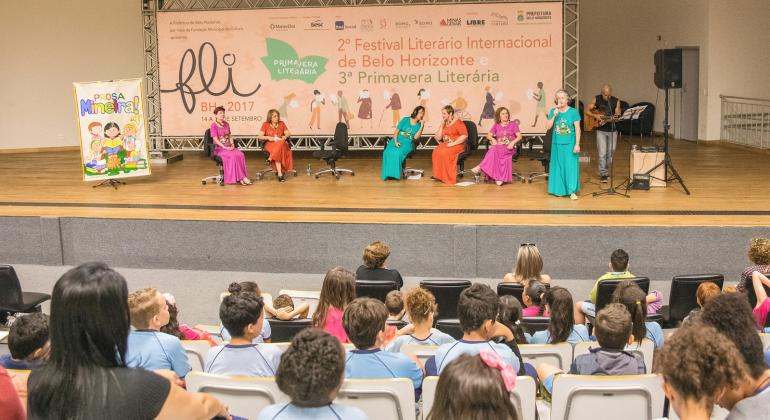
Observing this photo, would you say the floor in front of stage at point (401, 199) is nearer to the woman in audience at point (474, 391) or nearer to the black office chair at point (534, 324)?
the black office chair at point (534, 324)

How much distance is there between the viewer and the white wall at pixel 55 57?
48.6ft

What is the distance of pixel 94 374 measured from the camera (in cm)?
195

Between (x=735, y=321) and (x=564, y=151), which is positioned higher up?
(x=564, y=151)

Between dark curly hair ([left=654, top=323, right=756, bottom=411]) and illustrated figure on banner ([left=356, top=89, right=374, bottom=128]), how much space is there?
10859mm

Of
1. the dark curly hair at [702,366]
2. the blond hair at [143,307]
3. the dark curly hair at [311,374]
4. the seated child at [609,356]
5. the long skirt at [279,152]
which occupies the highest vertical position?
the long skirt at [279,152]

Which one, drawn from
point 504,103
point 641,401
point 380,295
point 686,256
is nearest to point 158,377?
point 641,401

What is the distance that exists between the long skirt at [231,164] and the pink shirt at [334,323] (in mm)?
6262

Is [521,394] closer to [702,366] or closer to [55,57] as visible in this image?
[702,366]

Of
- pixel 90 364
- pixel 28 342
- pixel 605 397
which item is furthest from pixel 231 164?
pixel 90 364

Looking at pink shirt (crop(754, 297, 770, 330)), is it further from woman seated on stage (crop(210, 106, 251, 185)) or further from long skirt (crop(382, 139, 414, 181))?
woman seated on stage (crop(210, 106, 251, 185))

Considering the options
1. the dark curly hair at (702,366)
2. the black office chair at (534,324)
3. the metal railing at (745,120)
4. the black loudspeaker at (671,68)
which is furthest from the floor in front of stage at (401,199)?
the dark curly hair at (702,366)

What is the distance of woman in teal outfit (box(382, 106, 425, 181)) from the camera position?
35.8 feet

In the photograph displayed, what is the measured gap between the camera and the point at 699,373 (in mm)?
2039

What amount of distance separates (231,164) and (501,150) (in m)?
3.41
